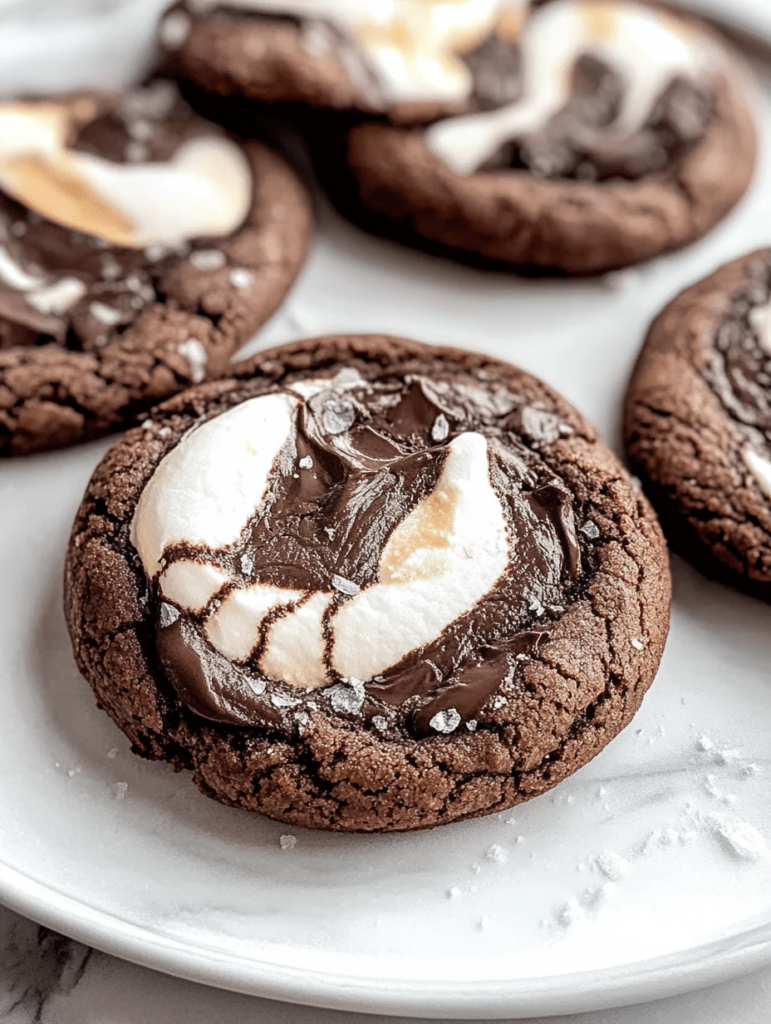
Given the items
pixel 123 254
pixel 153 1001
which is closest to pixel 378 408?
pixel 123 254

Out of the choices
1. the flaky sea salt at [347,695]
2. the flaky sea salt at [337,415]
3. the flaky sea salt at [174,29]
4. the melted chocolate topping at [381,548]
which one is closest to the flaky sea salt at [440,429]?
the melted chocolate topping at [381,548]

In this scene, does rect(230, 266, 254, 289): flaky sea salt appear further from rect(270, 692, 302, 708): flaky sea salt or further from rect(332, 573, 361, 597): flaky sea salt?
rect(270, 692, 302, 708): flaky sea salt

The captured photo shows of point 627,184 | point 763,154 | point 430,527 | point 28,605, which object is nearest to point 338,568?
point 430,527

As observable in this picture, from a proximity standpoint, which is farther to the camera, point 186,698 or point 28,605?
point 28,605

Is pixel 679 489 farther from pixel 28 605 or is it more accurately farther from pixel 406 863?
pixel 28 605

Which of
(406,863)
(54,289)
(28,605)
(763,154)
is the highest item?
(763,154)

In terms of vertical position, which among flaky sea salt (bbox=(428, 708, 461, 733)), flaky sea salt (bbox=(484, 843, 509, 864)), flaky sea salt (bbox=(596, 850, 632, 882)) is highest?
flaky sea salt (bbox=(428, 708, 461, 733))

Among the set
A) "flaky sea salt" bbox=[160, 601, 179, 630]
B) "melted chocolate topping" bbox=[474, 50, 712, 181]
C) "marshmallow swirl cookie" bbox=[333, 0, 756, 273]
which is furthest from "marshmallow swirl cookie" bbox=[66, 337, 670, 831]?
"melted chocolate topping" bbox=[474, 50, 712, 181]
